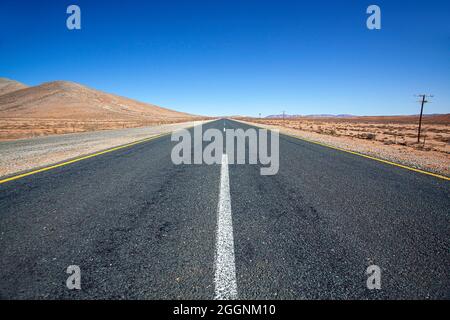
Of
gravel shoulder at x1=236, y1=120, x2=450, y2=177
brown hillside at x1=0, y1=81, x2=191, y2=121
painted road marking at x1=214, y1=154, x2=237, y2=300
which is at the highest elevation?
brown hillside at x1=0, y1=81, x2=191, y2=121

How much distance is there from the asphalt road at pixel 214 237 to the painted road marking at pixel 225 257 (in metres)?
0.05

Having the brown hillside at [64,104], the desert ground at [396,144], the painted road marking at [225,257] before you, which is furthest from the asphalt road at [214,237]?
the brown hillside at [64,104]

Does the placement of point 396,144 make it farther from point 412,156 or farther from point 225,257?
point 225,257

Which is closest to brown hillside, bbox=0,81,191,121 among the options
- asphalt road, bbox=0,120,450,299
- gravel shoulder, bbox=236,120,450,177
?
gravel shoulder, bbox=236,120,450,177

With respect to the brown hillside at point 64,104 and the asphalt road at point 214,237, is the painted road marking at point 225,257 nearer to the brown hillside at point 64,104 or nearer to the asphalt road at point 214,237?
the asphalt road at point 214,237

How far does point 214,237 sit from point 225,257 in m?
0.41

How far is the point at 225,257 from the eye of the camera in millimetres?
2195

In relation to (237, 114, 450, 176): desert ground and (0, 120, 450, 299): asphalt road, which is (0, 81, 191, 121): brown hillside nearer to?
(237, 114, 450, 176): desert ground

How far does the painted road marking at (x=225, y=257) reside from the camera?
1786 millimetres

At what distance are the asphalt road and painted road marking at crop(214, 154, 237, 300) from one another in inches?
1.8

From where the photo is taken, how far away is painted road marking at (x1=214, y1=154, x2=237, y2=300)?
5.86 ft

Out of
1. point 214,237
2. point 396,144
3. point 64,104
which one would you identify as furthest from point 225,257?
point 64,104
